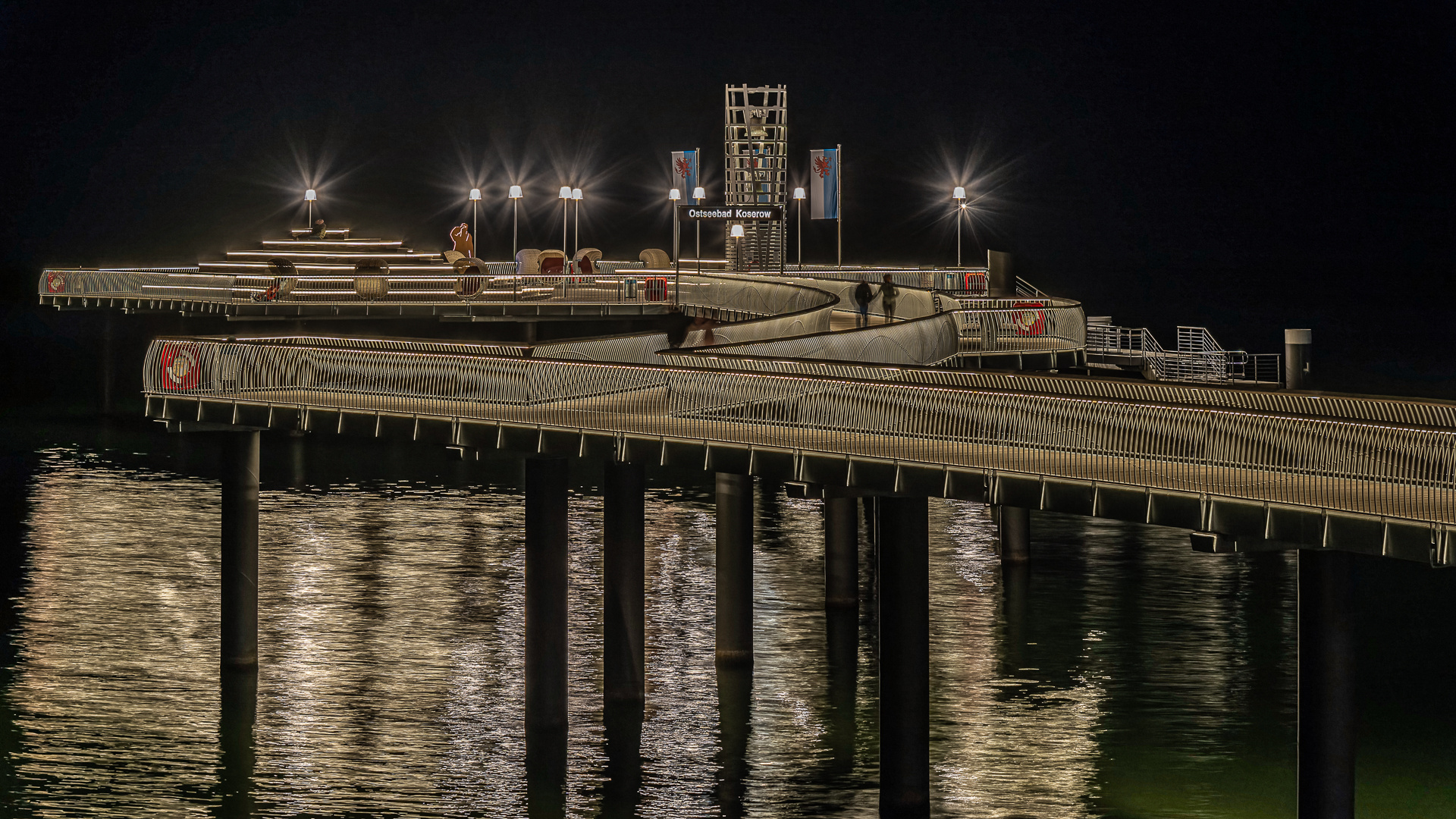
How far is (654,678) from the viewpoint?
37156mm

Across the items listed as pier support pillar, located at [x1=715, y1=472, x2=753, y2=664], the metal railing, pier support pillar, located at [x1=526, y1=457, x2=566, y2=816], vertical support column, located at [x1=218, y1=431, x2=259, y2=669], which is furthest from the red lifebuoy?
pier support pillar, located at [x1=715, y1=472, x2=753, y2=664]

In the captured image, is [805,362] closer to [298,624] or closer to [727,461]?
[727,461]

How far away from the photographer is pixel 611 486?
32.9 meters

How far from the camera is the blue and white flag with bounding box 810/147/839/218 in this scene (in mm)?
80250

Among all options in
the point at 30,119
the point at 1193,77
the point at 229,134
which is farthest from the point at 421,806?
the point at 1193,77

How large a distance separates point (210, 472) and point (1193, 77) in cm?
14113

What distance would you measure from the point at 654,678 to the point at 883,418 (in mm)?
9999

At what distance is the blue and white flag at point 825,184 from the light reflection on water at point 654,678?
1059 inches

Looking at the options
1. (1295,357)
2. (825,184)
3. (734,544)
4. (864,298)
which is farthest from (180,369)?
(825,184)

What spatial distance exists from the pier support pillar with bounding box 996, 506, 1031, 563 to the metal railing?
18.5 m

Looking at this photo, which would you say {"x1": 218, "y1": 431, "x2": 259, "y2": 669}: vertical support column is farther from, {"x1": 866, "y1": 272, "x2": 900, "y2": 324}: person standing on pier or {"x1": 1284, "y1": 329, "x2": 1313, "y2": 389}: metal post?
{"x1": 866, "y1": 272, "x2": 900, "y2": 324}: person standing on pier

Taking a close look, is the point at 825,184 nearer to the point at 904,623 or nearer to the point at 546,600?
the point at 546,600

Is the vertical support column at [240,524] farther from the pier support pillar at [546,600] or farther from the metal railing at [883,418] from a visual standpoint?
the pier support pillar at [546,600]

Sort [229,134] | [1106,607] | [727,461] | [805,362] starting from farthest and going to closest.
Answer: [229,134], [1106,607], [805,362], [727,461]
